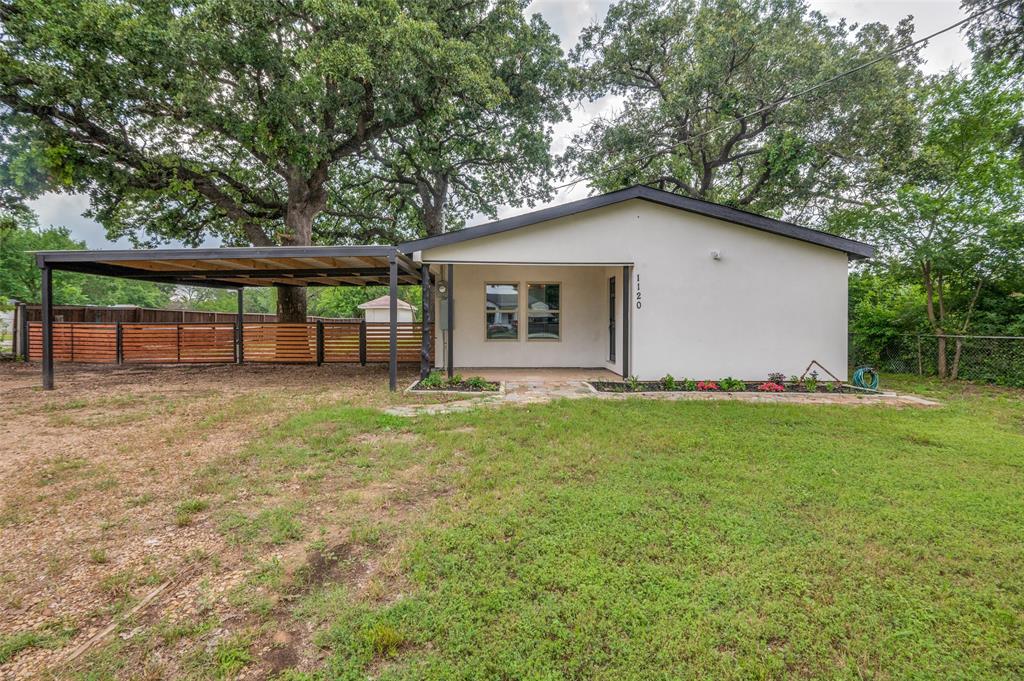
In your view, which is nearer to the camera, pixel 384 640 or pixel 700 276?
pixel 384 640

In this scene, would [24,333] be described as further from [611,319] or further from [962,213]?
[962,213]

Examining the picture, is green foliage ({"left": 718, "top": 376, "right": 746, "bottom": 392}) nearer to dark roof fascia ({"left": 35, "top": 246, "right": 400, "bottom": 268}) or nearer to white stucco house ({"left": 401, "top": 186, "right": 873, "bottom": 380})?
white stucco house ({"left": 401, "top": 186, "right": 873, "bottom": 380})

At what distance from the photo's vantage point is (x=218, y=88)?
1010 centimetres

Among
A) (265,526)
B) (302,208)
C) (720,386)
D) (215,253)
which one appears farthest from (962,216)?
(302,208)

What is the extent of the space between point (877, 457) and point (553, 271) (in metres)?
7.26

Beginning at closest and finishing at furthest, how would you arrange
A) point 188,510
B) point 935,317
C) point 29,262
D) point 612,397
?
point 188,510 → point 612,397 → point 935,317 → point 29,262

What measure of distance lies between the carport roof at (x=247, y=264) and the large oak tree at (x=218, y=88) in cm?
171

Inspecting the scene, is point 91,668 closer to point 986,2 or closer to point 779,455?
point 779,455

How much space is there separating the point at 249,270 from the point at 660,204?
863 centimetres

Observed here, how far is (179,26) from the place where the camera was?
28.5 feet

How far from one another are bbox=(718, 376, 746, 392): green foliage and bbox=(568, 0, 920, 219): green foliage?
796 centimetres

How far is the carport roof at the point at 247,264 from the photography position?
7715 mm

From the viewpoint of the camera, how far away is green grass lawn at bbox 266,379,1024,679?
5.75ft

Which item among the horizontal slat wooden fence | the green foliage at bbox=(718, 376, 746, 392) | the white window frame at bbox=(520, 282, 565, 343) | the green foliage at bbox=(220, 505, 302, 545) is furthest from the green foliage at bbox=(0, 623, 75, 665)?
the horizontal slat wooden fence
